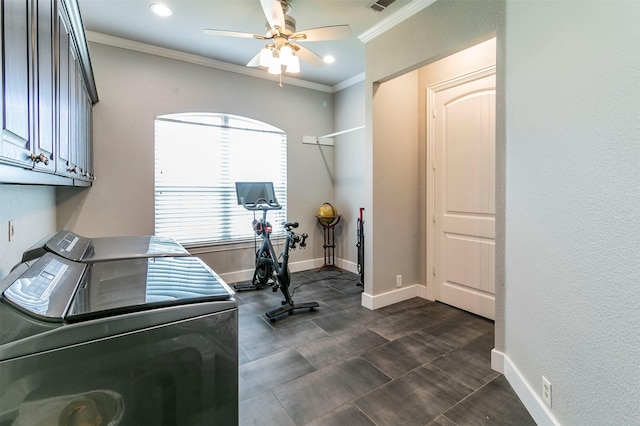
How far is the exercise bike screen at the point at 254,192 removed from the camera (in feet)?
13.2

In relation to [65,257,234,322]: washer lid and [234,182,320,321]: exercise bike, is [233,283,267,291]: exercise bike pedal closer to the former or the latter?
[234,182,320,321]: exercise bike

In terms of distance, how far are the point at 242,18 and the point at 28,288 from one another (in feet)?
9.91

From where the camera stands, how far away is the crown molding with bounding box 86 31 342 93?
11.1 ft

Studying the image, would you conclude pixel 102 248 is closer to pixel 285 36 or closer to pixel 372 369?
pixel 372 369

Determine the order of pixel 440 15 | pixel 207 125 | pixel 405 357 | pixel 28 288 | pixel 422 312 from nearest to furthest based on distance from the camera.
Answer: pixel 28 288
pixel 405 357
pixel 440 15
pixel 422 312
pixel 207 125

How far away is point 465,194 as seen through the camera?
3.25 metres

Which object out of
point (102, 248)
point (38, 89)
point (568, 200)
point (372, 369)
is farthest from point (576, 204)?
point (102, 248)

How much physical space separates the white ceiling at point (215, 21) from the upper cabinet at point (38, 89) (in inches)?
46.9

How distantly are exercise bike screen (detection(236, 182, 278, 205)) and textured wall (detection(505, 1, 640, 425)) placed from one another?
117 inches

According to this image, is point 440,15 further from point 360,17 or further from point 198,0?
point 198,0

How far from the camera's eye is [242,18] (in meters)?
3.01

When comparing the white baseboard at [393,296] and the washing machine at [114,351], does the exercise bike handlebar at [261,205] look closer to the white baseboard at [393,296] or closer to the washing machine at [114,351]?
the white baseboard at [393,296]

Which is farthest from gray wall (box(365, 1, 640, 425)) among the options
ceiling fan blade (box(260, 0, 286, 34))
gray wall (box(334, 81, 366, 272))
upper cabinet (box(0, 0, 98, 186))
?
gray wall (box(334, 81, 366, 272))

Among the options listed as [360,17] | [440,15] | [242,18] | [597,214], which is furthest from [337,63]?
[597,214]
